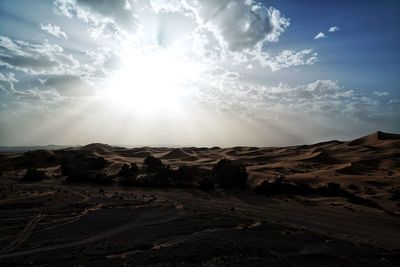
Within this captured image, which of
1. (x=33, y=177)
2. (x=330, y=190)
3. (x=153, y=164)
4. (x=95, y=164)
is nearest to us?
(x=330, y=190)

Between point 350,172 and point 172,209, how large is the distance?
Answer: 19.0 metres

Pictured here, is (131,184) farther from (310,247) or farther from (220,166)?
(310,247)

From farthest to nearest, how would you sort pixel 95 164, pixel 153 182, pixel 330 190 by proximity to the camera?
1. pixel 95 164
2. pixel 153 182
3. pixel 330 190

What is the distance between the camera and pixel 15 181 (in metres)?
30.1

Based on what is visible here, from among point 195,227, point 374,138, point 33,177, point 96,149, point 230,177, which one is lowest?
point 195,227

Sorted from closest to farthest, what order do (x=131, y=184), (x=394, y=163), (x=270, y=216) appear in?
(x=270, y=216) → (x=131, y=184) → (x=394, y=163)

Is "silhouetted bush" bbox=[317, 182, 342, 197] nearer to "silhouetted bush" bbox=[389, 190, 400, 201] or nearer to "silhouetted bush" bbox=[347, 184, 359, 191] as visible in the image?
"silhouetted bush" bbox=[347, 184, 359, 191]

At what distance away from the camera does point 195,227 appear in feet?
46.1

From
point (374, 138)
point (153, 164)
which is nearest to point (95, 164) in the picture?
point (153, 164)

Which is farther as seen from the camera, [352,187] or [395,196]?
[352,187]

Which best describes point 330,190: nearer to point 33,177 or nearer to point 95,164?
point 33,177

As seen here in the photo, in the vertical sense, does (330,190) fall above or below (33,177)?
below

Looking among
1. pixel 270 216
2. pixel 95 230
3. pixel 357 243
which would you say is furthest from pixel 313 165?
pixel 95 230

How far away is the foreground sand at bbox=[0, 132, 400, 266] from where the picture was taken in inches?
414
